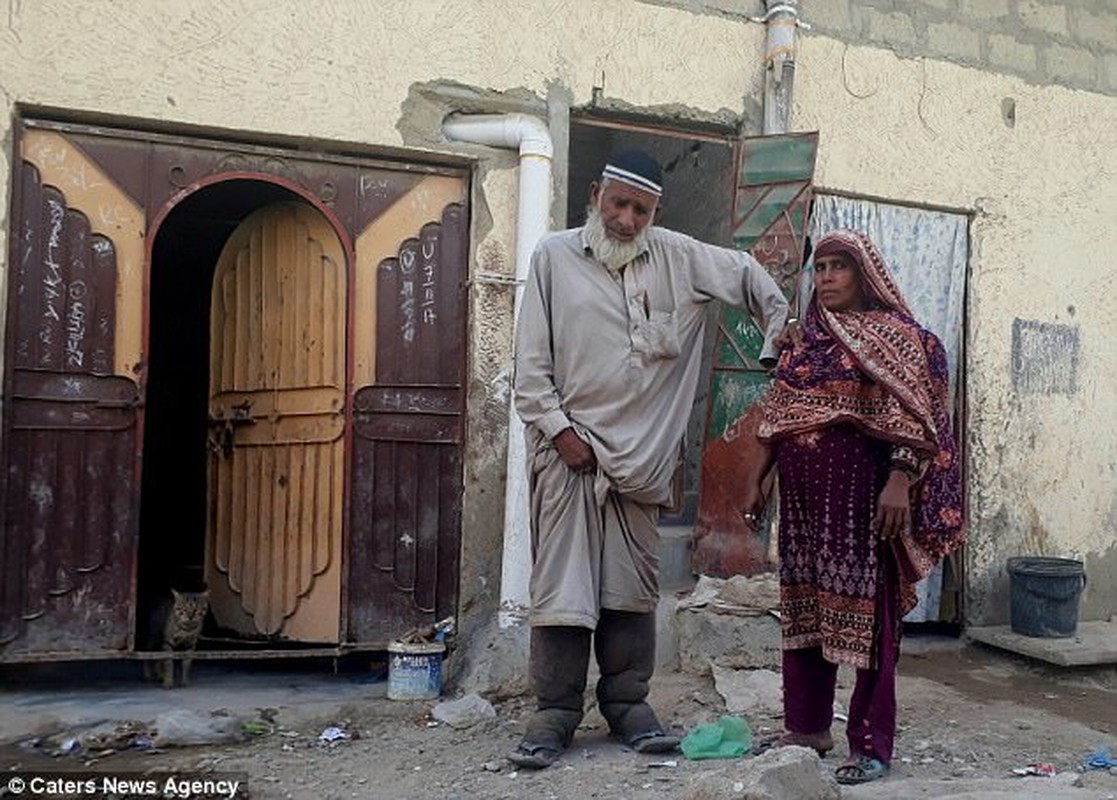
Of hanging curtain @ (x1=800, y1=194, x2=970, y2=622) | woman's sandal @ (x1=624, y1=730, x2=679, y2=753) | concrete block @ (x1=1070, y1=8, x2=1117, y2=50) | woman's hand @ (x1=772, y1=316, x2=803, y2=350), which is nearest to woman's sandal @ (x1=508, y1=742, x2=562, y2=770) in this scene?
woman's sandal @ (x1=624, y1=730, x2=679, y2=753)

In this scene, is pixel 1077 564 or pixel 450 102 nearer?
pixel 450 102

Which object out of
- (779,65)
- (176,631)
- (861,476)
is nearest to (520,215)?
(779,65)

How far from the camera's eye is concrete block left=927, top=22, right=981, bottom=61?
5914 mm

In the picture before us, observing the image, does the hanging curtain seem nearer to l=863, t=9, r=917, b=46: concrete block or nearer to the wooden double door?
l=863, t=9, r=917, b=46: concrete block

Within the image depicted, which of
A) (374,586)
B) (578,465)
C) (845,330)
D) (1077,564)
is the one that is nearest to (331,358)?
(374,586)

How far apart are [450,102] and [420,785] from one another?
2952 mm

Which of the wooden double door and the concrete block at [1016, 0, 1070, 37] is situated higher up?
the concrete block at [1016, 0, 1070, 37]

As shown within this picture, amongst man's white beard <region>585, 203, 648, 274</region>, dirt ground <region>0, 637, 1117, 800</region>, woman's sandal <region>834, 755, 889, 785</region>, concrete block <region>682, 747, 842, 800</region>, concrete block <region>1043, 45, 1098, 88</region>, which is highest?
concrete block <region>1043, 45, 1098, 88</region>

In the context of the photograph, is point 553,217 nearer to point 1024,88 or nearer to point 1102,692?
A: point 1024,88

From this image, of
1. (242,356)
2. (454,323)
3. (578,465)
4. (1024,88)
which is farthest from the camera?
(1024,88)

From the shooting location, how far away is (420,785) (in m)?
3.47

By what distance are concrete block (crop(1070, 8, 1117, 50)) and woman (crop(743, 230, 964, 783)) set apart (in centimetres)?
404

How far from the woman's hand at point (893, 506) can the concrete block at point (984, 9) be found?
12.9 ft

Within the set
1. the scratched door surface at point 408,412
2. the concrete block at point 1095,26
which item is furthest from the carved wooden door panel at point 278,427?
the concrete block at point 1095,26
